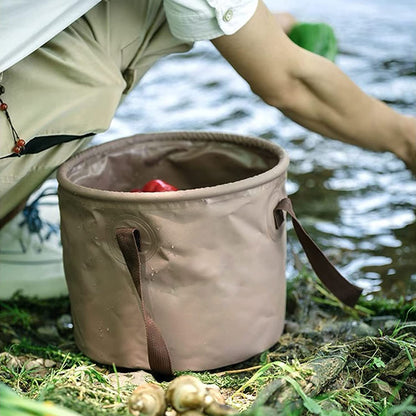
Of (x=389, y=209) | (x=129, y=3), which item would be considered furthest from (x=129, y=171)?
(x=389, y=209)

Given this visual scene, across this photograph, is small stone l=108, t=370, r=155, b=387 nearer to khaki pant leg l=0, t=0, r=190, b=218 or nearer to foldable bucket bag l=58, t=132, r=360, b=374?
foldable bucket bag l=58, t=132, r=360, b=374

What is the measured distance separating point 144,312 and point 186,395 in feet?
1.04

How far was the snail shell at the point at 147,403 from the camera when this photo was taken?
3.86 feet

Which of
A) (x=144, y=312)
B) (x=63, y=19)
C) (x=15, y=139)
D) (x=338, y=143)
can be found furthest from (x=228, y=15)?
(x=338, y=143)

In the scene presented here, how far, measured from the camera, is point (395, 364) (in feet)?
4.67

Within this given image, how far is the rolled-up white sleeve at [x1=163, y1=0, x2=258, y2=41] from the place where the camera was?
58.0 inches

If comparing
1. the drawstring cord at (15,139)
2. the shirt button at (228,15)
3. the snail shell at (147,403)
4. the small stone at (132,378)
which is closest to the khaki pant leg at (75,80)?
the drawstring cord at (15,139)

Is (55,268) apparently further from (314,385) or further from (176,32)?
(314,385)

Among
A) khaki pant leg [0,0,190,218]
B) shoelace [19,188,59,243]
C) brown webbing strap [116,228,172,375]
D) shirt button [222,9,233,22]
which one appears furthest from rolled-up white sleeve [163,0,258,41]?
shoelace [19,188,59,243]

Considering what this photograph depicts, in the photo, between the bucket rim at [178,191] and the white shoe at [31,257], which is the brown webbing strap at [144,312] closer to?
the bucket rim at [178,191]

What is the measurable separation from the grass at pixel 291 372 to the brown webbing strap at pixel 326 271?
10cm

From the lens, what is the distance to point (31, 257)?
2.11 meters

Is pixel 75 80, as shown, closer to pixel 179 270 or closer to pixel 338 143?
pixel 179 270

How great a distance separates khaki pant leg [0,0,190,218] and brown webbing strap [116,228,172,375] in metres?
0.31
